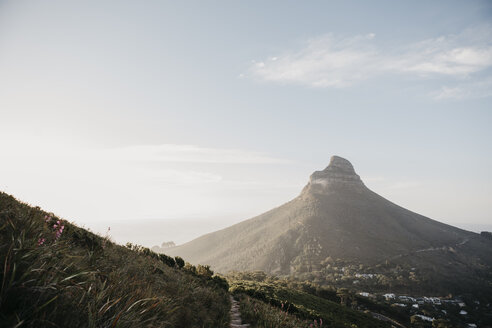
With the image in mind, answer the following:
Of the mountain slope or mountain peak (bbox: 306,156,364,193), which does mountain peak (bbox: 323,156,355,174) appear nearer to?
mountain peak (bbox: 306,156,364,193)

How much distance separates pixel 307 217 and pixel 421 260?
175 feet

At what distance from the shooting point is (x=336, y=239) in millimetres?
115438

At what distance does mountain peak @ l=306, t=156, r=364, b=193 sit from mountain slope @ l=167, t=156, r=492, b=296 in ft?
2.38

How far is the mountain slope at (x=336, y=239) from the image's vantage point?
103 m

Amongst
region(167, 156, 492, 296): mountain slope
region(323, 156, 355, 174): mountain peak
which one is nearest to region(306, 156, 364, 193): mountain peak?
region(323, 156, 355, 174): mountain peak

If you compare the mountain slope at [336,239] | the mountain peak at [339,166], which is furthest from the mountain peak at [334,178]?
the mountain slope at [336,239]

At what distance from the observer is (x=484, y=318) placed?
57.2m

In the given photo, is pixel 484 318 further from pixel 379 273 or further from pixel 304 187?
pixel 304 187

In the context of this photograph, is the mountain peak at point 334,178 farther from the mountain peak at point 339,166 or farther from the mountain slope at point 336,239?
the mountain slope at point 336,239

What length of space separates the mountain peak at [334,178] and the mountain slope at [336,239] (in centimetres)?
73

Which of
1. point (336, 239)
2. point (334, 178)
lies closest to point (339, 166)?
point (334, 178)

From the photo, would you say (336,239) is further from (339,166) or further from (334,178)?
(339,166)

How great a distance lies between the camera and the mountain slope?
102769 millimetres

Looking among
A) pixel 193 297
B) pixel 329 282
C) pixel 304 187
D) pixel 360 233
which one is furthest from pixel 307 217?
pixel 193 297
